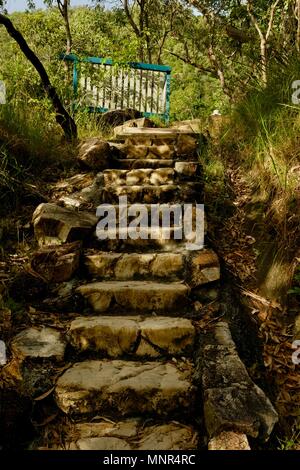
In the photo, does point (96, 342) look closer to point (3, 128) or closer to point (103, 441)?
point (103, 441)

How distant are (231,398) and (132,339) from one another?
Answer: 2.04ft

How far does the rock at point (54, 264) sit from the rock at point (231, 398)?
1.01 metres

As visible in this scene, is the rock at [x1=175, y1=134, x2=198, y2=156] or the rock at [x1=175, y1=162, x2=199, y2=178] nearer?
the rock at [x1=175, y1=162, x2=199, y2=178]

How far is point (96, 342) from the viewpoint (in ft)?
6.81

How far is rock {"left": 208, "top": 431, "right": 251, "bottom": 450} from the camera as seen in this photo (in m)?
1.46

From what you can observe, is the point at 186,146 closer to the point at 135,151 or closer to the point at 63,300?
the point at 135,151

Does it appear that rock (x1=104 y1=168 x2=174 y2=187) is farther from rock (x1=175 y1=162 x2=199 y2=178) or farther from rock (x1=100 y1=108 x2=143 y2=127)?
rock (x1=100 y1=108 x2=143 y2=127)

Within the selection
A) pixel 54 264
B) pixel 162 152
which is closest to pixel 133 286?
pixel 54 264

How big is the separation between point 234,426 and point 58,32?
407 inches

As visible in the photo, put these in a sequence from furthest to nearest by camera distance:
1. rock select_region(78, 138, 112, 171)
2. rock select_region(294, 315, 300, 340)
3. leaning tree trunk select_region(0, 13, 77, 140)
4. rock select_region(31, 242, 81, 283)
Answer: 1. leaning tree trunk select_region(0, 13, 77, 140)
2. rock select_region(78, 138, 112, 171)
3. rock select_region(31, 242, 81, 283)
4. rock select_region(294, 315, 300, 340)

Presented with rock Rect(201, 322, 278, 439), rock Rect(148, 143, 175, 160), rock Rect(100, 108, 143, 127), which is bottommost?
rock Rect(201, 322, 278, 439)

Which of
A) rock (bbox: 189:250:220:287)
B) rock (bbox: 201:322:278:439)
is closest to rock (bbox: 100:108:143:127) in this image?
rock (bbox: 189:250:220:287)

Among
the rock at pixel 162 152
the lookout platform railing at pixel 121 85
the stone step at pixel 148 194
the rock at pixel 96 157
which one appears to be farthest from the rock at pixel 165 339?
the lookout platform railing at pixel 121 85

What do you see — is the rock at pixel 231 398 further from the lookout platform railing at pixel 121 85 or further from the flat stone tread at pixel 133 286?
the lookout platform railing at pixel 121 85
